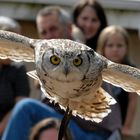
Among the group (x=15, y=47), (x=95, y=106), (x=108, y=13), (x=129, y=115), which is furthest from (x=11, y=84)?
(x=108, y=13)

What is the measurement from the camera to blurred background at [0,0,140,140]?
521 cm

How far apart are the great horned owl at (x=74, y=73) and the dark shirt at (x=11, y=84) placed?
1032 mm

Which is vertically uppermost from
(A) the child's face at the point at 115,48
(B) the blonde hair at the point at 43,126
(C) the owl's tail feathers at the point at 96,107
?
(C) the owl's tail feathers at the point at 96,107

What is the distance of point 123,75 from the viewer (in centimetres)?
286

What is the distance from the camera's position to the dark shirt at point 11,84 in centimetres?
402

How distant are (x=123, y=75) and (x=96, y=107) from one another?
23 cm

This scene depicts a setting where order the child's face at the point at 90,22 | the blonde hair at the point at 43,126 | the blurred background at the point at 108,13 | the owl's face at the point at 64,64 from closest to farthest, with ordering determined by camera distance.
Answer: the owl's face at the point at 64,64 < the blonde hair at the point at 43,126 < the child's face at the point at 90,22 < the blurred background at the point at 108,13

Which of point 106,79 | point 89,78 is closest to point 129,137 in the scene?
point 106,79

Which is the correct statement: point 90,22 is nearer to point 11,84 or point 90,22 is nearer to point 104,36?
point 104,36

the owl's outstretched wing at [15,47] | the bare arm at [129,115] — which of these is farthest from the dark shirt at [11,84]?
the owl's outstretched wing at [15,47]

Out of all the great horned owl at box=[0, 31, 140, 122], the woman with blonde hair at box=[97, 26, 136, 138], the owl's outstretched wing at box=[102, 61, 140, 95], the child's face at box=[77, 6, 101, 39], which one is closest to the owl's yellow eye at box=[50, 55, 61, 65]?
the great horned owl at box=[0, 31, 140, 122]

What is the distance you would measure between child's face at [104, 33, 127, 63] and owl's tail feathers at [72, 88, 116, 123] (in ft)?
3.17

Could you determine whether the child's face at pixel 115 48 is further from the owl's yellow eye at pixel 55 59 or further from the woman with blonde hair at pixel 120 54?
the owl's yellow eye at pixel 55 59

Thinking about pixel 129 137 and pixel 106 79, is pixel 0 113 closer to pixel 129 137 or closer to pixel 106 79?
pixel 129 137
